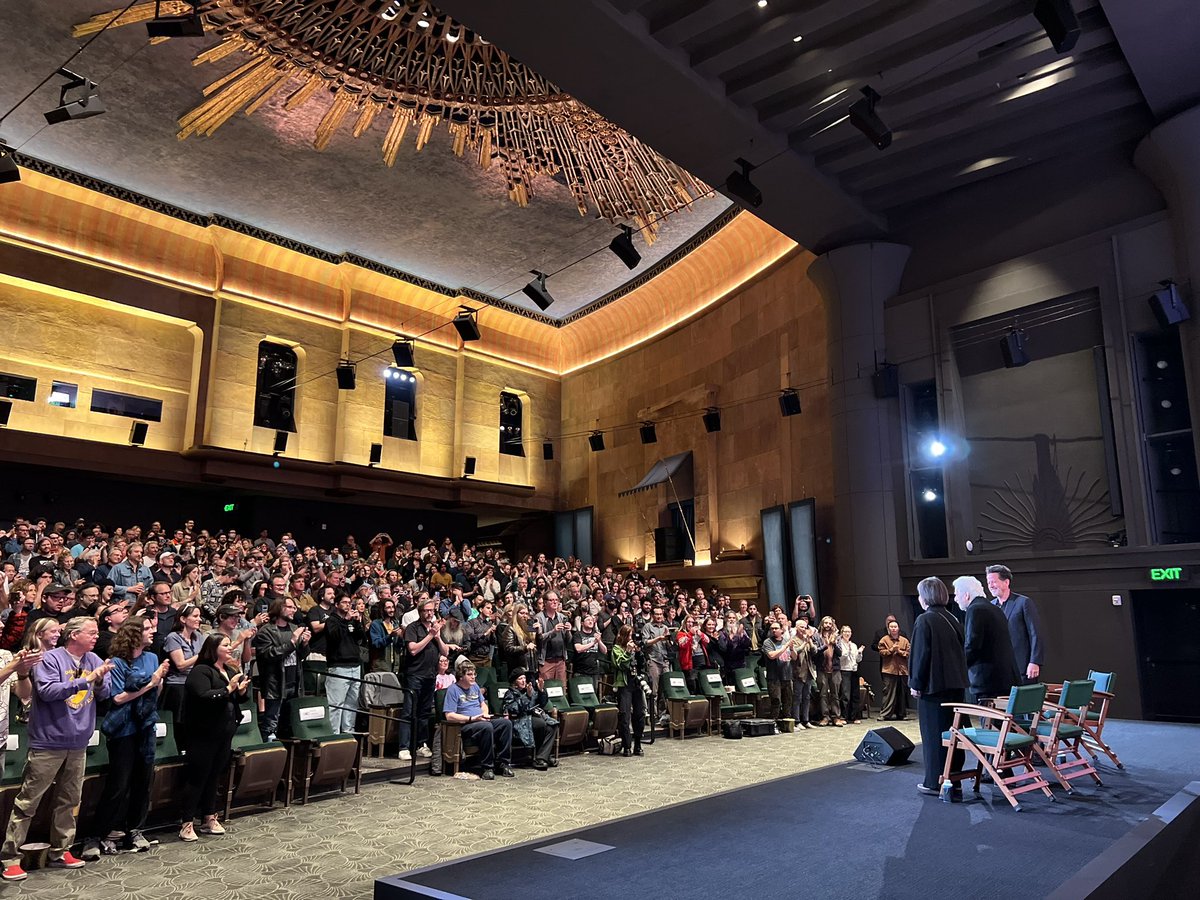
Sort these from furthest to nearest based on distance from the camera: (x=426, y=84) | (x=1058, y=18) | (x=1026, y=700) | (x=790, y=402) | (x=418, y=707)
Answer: (x=790, y=402) < (x=426, y=84) < (x=418, y=707) < (x=1058, y=18) < (x=1026, y=700)

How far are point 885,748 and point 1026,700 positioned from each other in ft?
6.23

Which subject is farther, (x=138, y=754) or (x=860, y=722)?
(x=860, y=722)

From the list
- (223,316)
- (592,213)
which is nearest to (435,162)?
(592,213)

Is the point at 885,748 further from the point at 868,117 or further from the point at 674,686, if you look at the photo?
the point at 868,117

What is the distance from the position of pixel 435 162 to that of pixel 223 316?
255 inches

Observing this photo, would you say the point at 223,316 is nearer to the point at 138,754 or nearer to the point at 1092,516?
the point at 138,754

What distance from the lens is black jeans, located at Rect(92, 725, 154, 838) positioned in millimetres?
5285

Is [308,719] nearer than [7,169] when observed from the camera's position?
Yes

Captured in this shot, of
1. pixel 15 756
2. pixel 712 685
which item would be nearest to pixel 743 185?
pixel 712 685

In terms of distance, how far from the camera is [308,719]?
693 centimetres

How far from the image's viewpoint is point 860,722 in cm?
1212

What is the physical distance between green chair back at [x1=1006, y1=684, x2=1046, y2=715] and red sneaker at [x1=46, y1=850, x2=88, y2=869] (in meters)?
5.77

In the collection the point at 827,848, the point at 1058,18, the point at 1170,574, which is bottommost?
the point at 827,848

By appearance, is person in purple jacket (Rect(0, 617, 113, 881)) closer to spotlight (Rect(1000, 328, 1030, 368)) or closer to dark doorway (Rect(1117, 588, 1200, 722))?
spotlight (Rect(1000, 328, 1030, 368))
